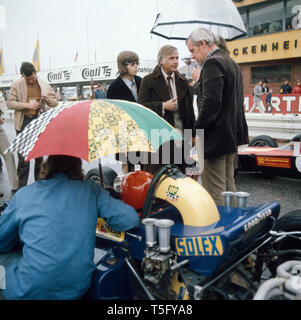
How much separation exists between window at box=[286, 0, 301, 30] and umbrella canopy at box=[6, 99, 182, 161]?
838 inches

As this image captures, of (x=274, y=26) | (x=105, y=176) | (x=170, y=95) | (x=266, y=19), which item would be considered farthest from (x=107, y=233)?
(x=266, y=19)

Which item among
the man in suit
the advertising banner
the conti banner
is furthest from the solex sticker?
the conti banner

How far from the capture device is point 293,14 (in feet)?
65.4

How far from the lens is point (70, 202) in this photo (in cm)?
179

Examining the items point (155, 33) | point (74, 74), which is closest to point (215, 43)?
point (155, 33)

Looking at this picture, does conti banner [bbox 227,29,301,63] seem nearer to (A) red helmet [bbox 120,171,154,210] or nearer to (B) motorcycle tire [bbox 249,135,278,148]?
(B) motorcycle tire [bbox 249,135,278,148]

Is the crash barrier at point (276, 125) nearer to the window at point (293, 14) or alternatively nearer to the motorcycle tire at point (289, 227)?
the motorcycle tire at point (289, 227)

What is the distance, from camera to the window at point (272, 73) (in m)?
20.8

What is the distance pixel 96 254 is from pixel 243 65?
2268cm

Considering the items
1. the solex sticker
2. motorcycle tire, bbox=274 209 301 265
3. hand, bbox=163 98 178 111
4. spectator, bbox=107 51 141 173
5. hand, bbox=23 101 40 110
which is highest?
spectator, bbox=107 51 141 173

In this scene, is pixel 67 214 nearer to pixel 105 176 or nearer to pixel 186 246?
pixel 186 246


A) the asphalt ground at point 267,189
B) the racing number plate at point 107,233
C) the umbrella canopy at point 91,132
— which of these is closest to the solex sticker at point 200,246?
the racing number plate at point 107,233

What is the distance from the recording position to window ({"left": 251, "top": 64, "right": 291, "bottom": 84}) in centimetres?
2078
